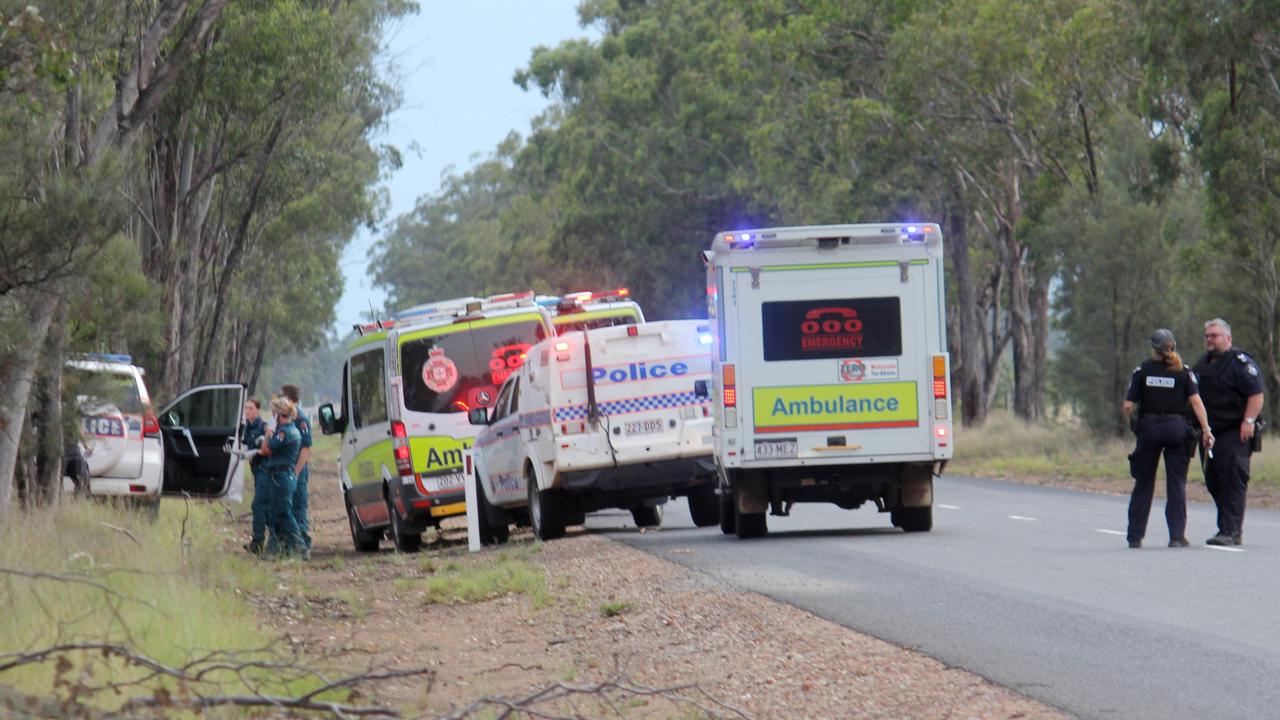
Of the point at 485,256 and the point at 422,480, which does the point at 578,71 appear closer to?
the point at 485,256

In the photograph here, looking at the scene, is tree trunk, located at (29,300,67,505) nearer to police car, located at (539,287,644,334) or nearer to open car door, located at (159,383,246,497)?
open car door, located at (159,383,246,497)

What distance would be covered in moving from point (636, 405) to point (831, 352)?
89.0 inches

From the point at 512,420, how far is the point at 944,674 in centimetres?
1042

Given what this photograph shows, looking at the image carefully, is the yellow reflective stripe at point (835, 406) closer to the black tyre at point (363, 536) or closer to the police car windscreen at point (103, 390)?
the black tyre at point (363, 536)

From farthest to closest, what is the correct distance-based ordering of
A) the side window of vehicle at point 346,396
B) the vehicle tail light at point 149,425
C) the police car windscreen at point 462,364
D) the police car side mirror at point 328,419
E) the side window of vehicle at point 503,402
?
the side window of vehicle at point 346,396, the vehicle tail light at point 149,425, the police car side mirror at point 328,419, the police car windscreen at point 462,364, the side window of vehicle at point 503,402

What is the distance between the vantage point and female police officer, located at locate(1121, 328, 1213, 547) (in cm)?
1510

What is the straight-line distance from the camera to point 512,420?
1902 centimetres

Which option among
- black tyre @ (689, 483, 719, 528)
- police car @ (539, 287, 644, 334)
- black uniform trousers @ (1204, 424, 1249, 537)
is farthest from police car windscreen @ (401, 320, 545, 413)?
black uniform trousers @ (1204, 424, 1249, 537)

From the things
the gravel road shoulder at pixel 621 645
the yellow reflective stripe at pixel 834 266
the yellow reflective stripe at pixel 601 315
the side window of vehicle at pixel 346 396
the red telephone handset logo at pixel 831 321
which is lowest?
the gravel road shoulder at pixel 621 645

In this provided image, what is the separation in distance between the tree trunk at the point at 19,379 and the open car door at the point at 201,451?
5.99 m

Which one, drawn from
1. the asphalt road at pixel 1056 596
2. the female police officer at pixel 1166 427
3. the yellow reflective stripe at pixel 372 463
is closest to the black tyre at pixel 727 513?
the asphalt road at pixel 1056 596

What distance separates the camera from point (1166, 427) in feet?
49.8

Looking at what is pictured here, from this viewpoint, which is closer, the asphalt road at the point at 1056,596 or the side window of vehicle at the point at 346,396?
the asphalt road at the point at 1056,596

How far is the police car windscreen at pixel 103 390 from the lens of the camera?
20500mm
